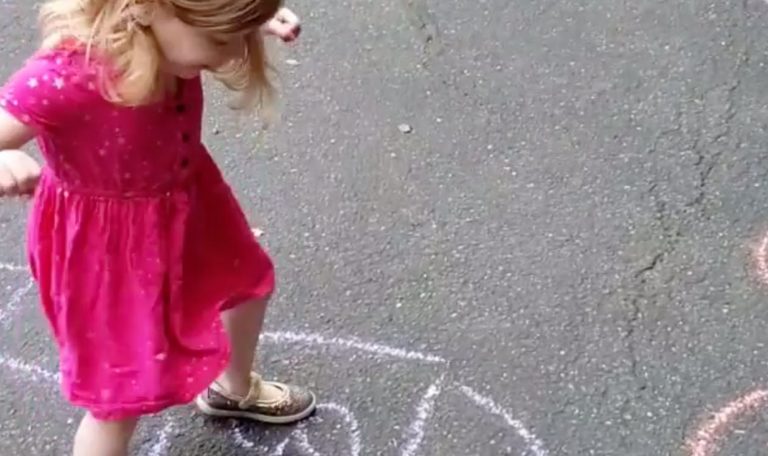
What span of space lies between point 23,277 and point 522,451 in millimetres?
979

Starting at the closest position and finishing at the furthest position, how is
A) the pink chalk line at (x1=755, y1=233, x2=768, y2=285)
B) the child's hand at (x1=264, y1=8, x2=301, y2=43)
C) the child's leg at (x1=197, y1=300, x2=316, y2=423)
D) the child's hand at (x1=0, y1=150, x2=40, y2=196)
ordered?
1. the child's hand at (x1=0, y1=150, x2=40, y2=196)
2. the child's hand at (x1=264, y1=8, x2=301, y2=43)
3. the child's leg at (x1=197, y1=300, x2=316, y2=423)
4. the pink chalk line at (x1=755, y1=233, x2=768, y2=285)

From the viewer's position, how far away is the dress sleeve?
1.55 metres

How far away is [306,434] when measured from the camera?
2.14m

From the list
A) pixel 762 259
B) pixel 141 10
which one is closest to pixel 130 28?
pixel 141 10

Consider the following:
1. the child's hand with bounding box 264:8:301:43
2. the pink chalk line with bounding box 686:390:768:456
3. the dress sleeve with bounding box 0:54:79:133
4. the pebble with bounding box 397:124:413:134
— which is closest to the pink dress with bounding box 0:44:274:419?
the dress sleeve with bounding box 0:54:79:133

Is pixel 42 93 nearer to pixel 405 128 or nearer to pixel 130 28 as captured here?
pixel 130 28

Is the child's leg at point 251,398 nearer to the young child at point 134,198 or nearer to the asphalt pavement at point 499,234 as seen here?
the asphalt pavement at point 499,234

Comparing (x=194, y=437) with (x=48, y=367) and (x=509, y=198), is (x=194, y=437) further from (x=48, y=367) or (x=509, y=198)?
(x=509, y=198)

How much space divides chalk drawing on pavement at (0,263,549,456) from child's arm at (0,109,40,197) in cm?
71

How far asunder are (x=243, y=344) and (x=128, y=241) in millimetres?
375

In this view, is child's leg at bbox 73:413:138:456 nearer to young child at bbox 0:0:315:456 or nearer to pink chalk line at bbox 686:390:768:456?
young child at bbox 0:0:315:456

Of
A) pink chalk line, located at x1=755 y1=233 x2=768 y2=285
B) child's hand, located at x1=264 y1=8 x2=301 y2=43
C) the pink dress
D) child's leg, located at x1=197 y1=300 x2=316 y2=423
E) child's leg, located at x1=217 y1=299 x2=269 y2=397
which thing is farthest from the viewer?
pink chalk line, located at x1=755 y1=233 x2=768 y2=285

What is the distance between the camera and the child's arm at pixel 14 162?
150cm

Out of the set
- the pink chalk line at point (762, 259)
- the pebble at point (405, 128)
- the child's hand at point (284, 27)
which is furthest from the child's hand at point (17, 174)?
the pink chalk line at point (762, 259)
